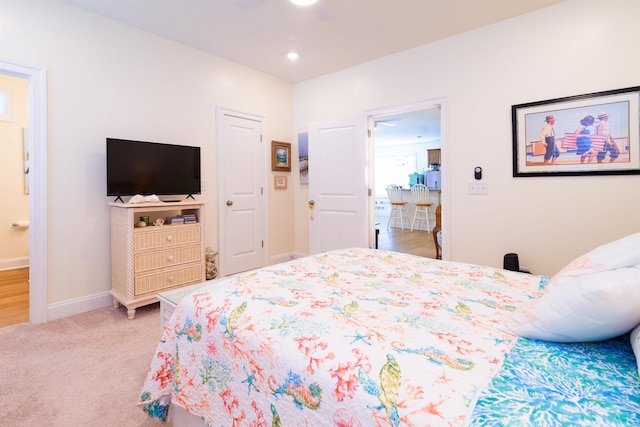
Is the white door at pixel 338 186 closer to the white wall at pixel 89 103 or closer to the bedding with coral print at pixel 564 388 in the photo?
the white wall at pixel 89 103

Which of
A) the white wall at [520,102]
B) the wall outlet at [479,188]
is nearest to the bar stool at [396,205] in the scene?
the white wall at [520,102]

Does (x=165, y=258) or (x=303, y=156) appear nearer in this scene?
(x=165, y=258)

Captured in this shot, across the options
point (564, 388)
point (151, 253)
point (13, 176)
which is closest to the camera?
point (564, 388)

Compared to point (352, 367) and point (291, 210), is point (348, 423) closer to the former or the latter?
point (352, 367)

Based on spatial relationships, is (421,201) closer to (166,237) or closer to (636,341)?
(166,237)

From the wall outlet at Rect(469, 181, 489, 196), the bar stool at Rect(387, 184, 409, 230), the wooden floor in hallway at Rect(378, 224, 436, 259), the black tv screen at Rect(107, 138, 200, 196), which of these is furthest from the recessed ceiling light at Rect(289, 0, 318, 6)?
the bar stool at Rect(387, 184, 409, 230)

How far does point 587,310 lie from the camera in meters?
0.80

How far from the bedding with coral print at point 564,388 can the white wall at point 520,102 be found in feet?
7.65

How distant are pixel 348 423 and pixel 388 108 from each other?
360cm

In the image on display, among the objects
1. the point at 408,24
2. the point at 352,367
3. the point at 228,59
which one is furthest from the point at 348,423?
the point at 228,59

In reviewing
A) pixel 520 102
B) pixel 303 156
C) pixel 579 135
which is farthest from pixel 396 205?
pixel 579 135

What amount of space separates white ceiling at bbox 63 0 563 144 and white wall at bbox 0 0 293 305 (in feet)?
0.71

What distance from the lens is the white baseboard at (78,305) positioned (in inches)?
109

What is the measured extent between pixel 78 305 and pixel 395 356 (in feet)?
10.4
